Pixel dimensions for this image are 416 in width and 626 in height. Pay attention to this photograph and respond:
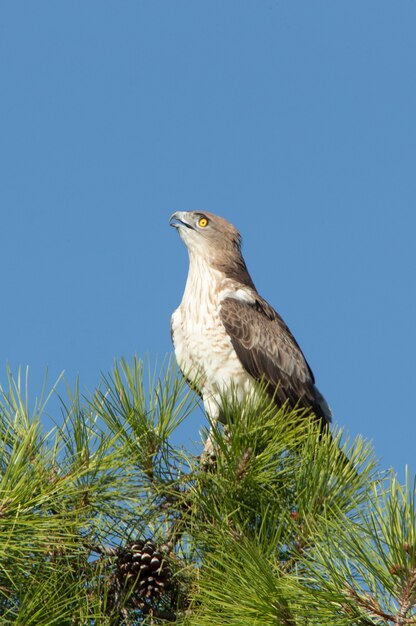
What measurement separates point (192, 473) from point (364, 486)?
0.81 meters

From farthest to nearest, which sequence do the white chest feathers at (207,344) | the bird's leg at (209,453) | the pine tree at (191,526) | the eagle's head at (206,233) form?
1. the eagle's head at (206,233)
2. the white chest feathers at (207,344)
3. the bird's leg at (209,453)
4. the pine tree at (191,526)

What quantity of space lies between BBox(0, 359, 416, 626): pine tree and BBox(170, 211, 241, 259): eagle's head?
390 cm

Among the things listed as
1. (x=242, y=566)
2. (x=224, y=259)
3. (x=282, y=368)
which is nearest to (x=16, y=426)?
(x=242, y=566)

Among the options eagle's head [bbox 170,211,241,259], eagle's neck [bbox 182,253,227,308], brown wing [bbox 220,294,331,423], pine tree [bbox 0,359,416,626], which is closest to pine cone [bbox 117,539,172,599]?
pine tree [bbox 0,359,416,626]

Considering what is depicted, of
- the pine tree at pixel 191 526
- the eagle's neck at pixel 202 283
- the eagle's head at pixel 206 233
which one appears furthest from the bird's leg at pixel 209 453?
the eagle's head at pixel 206 233

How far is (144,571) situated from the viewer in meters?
4.21

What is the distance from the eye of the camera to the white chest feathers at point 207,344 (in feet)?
25.1

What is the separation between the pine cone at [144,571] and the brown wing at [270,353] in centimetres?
338

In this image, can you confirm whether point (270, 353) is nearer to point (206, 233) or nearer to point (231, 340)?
point (231, 340)

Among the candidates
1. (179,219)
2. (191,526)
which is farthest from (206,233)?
(191,526)

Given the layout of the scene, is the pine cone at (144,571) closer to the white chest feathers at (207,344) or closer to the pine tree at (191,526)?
the pine tree at (191,526)

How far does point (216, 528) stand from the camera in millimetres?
4211

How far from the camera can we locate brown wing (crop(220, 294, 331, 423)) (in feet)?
25.4

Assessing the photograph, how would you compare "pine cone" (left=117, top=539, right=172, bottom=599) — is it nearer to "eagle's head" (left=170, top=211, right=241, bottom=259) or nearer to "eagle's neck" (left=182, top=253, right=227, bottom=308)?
"eagle's neck" (left=182, top=253, right=227, bottom=308)
